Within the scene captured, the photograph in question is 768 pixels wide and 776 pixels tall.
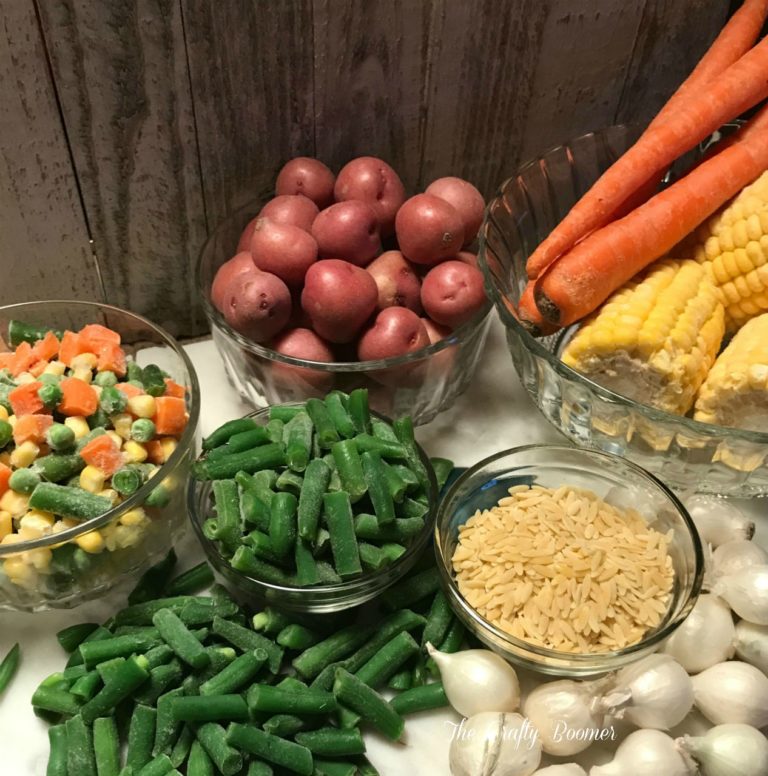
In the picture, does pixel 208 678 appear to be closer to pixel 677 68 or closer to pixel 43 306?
pixel 43 306

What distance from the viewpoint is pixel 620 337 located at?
1.02 meters

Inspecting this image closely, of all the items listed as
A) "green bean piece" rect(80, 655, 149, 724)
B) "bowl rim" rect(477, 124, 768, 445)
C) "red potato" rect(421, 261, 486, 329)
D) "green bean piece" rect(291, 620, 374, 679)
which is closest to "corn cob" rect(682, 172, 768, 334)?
"bowl rim" rect(477, 124, 768, 445)

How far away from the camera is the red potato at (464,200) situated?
1220 millimetres

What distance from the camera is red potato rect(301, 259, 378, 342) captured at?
1.11 metres

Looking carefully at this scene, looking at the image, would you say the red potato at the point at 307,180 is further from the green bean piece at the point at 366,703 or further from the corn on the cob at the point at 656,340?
the green bean piece at the point at 366,703

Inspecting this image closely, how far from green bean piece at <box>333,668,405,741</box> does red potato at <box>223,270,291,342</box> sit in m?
0.45

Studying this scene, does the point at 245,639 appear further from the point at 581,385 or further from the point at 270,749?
the point at 581,385

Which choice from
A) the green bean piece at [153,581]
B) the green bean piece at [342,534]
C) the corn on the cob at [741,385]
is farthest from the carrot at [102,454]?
the corn on the cob at [741,385]

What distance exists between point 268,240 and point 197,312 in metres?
0.32

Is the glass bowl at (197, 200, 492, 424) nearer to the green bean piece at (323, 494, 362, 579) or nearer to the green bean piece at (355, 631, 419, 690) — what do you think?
the green bean piece at (323, 494, 362, 579)

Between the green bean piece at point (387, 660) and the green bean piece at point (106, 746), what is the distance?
0.86 feet

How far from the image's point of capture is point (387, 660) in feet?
3.17

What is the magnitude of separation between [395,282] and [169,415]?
1.16 feet

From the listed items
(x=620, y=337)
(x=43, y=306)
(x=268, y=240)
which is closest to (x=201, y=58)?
(x=268, y=240)
